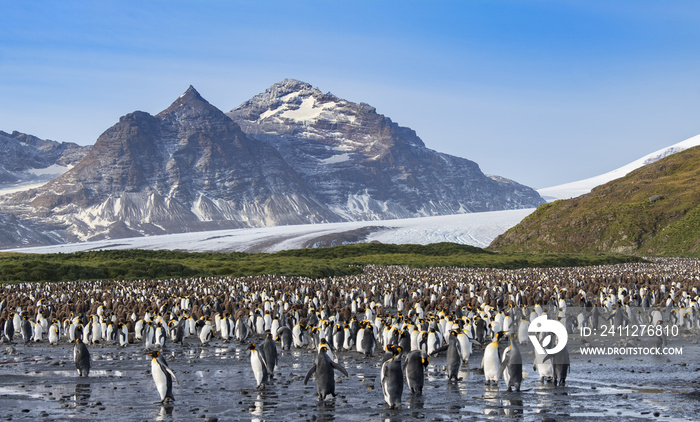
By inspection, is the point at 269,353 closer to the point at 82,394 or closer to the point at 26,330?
the point at 82,394

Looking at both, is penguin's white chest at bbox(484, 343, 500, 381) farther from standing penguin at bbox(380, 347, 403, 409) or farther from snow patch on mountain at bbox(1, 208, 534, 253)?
snow patch on mountain at bbox(1, 208, 534, 253)

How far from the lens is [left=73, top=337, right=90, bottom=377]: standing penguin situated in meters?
14.3

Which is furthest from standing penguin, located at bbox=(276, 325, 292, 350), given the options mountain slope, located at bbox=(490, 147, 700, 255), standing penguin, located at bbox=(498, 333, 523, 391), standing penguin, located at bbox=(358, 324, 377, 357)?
mountain slope, located at bbox=(490, 147, 700, 255)

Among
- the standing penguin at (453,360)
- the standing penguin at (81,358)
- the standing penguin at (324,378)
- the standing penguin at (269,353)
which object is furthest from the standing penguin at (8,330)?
the standing penguin at (453,360)

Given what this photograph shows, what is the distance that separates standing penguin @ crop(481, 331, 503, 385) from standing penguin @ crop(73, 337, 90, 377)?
8.16 meters

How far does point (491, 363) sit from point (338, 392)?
114 inches

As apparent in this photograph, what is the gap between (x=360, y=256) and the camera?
2955 inches

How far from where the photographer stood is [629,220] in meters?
74.9

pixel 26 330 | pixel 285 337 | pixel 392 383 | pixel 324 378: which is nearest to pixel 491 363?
pixel 392 383

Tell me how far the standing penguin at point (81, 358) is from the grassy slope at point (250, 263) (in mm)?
35106

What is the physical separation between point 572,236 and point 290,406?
70.7 meters

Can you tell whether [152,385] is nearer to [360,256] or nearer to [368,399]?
[368,399]

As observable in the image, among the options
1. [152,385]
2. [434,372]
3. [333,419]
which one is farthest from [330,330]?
[333,419]

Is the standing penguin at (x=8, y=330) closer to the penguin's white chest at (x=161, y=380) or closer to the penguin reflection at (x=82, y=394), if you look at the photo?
the penguin reflection at (x=82, y=394)
